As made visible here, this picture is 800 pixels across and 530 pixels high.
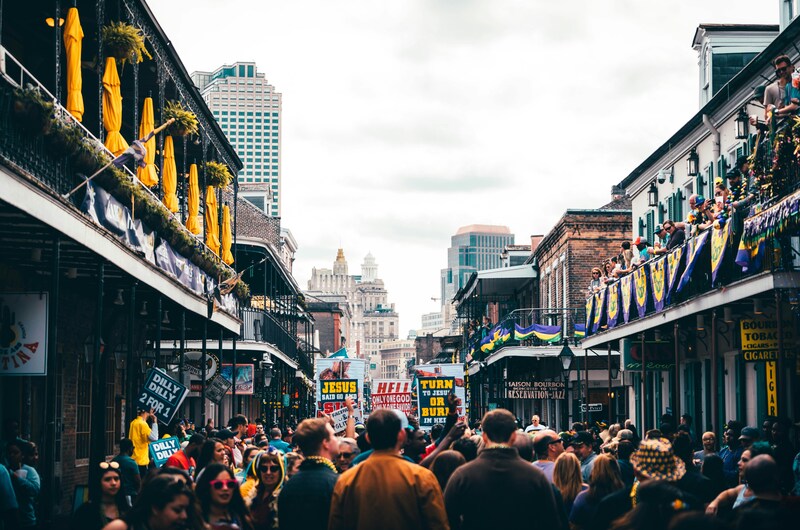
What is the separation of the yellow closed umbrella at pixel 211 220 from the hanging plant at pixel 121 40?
9.36 meters

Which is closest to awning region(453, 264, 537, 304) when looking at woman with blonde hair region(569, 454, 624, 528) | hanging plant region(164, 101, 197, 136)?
hanging plant region(164, 101, 197, 136)

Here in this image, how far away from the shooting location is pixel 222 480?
6977 millimetres

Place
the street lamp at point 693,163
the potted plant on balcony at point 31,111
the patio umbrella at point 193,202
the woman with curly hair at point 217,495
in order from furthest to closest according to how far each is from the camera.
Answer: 1. the street lamp at point 693,163
2. the patio umbrella at point 193,202
3. the potted plant on balcony at point 31,111
4. the woman with curly hair at point 217,495

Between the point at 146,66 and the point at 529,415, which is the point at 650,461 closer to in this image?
the point at 146,66

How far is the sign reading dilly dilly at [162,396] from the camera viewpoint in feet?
54.0

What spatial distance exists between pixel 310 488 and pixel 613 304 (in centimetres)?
1857

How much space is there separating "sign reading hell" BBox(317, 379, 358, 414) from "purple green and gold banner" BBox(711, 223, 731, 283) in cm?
1052

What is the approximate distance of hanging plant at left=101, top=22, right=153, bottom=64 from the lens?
16391mm

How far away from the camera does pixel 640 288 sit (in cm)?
→ 2209

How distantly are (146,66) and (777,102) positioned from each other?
419 inches

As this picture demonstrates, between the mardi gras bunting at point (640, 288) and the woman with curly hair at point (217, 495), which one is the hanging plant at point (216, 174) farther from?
the woman with curly hair at point (217, 495)

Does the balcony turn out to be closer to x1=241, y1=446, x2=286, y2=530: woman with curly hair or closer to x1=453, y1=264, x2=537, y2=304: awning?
x1=241, y1=446, x2=286, y2=530: woman with curly hair

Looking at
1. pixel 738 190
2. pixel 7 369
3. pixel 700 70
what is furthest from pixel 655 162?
pixel 7 369

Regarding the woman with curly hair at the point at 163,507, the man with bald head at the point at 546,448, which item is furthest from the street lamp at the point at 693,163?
the woman with curly hair at the point at 163,507
